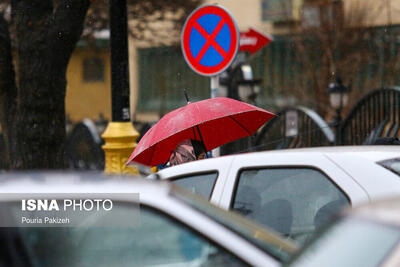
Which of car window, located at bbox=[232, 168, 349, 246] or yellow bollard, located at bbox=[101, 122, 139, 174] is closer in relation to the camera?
car window, located at bbox=[232, 168, 349, 246]

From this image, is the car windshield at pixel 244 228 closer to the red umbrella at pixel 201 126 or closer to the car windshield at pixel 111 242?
the car windshield at pixel 111 242

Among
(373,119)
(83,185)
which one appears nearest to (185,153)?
(83,185)

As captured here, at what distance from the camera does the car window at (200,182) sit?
4262mm

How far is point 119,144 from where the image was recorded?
329 inches

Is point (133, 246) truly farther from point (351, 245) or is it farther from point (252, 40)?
point (252, 40)

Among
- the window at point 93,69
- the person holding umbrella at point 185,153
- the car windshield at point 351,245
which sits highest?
the car windshield at point 351,245

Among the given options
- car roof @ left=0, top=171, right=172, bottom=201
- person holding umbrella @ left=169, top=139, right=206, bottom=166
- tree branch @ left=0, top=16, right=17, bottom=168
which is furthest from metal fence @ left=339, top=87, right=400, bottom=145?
car roof @ left=0, top=171, right=172, bottom=201

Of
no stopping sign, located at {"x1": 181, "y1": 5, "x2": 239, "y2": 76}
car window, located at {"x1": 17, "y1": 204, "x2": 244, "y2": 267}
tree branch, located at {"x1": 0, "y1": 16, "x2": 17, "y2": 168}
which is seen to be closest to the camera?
car window, located at {"x1": 17, "y1": 204, "x2": 244, "y2": 267}

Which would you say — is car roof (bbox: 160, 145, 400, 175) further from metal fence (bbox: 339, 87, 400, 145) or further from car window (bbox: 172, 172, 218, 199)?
metal fence (bbox: 339, 87, 400, 145)

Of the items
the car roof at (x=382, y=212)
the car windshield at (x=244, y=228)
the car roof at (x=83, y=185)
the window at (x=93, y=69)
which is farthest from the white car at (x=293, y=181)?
the window at (x=93, y=69)

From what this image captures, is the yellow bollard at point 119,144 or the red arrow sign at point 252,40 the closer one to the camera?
the yellow bollard at point 119,144

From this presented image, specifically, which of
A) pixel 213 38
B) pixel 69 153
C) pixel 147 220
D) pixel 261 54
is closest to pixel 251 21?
pixel 261 54

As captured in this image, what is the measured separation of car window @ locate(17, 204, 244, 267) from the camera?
2.61m

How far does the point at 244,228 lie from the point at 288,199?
143cm
